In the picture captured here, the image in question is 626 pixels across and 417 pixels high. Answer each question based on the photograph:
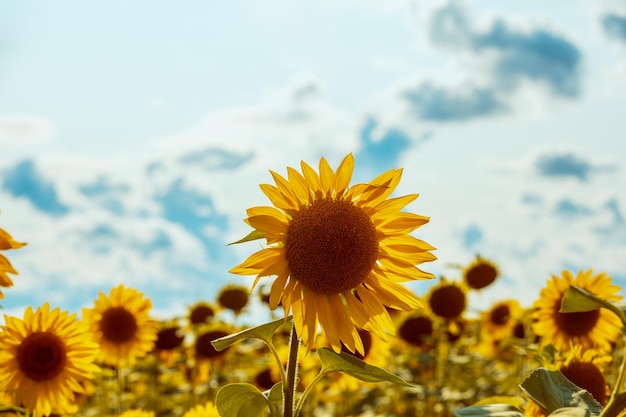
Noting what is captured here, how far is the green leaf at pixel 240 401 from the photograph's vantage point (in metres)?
1.61

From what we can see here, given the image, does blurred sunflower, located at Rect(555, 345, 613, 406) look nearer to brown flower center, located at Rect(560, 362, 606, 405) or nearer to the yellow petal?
brown flower center, located at Rect(560, 362, 606, 405)

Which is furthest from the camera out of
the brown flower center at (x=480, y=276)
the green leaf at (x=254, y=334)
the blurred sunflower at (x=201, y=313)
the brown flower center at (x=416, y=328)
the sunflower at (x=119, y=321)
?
the blurred sunflower at (x=201, y=313)

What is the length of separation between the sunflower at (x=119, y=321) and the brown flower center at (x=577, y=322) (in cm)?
269

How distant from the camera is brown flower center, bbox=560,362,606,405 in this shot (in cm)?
229

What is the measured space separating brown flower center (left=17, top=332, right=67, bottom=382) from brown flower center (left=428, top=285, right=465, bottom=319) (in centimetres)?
298

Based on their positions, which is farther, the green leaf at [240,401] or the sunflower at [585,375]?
the sunflower at [585,375]

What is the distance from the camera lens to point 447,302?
5359 millimetres

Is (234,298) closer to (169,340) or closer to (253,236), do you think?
(169,340)

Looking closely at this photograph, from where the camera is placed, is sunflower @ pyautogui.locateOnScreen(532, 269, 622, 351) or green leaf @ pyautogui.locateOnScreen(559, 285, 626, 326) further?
sunflower @ pyautogui.locateOnScreen(532, 269, 622, 351)

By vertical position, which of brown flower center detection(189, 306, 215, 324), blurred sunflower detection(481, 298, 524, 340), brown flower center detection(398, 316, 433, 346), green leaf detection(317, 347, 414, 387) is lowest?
green leaf detection(317, 347, 414, 387)

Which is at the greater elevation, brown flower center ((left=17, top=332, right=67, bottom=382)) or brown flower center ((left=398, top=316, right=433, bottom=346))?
brown flower center ((left=398, top=316, right=433, bottom=346))

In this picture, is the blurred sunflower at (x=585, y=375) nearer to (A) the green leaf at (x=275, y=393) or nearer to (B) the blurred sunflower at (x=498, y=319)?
(A) the green leaf at (x=275, y=393)

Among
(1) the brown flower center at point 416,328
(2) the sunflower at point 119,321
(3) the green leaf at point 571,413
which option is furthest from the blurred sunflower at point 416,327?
(3) the green leaf at point 571,413


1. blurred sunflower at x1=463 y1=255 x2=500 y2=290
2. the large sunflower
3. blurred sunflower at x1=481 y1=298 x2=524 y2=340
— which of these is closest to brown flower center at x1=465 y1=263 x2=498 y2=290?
blurred sunflower at x1=463 y1=255 x2=500 y2=290
